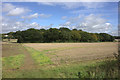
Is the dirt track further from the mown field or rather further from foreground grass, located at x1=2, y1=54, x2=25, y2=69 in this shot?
foreground grass, located at x1=2, y1=54, x2=25, y2=69

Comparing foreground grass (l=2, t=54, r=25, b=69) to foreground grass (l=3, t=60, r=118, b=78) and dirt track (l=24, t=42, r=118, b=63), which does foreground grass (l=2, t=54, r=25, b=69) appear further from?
dirt track (l=24, t=42, r=118, b=63)

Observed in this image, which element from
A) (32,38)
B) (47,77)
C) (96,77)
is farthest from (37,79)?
(32,38)

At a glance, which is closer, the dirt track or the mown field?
the mown field

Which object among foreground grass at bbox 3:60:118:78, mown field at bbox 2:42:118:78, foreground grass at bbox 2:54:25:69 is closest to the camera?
foreground grass at bbox 3:60:118:78

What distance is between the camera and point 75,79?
477 cm

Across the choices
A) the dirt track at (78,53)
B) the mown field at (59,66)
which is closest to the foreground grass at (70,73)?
the mown field at (59,66)

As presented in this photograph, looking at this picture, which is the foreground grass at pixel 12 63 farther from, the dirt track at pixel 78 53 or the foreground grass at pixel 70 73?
the dirt track at pixel 78 53

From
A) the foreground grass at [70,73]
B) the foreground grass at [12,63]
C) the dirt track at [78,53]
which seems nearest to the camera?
the foreground grass at [70,73]

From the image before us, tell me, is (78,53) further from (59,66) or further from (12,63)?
(12,63)

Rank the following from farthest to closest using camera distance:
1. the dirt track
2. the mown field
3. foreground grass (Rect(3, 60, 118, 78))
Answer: the dirt track → the mown field → foreground grass (Rect(3, 60, 118, 78))

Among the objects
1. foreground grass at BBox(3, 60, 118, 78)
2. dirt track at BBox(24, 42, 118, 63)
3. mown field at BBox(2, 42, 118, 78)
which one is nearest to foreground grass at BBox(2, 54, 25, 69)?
mown field at BBox(2, 42, 118, 78)

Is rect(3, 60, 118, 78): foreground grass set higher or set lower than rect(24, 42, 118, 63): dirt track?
higher

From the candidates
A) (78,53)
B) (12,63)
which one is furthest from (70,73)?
(78,53)

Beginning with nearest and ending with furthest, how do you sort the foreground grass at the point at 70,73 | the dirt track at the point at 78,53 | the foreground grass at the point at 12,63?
the foreground grass at the point at 70,73, the foreground grass at the point at 12,63, the dirt track at the point at 78,53
